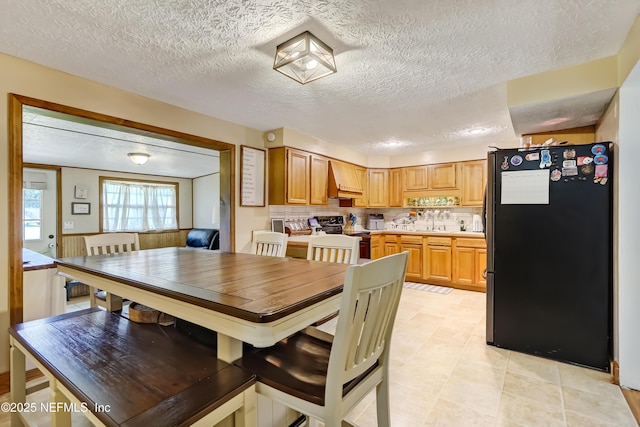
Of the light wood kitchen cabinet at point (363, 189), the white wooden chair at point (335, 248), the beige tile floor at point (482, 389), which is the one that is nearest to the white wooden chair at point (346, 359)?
the beige tile floor at point (482, 389)

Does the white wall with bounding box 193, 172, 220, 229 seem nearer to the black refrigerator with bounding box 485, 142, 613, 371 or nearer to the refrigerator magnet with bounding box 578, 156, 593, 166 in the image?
the black refrigerator with bounding box 485, 142, 613, 371

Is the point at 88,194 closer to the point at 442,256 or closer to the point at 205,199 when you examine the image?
the point at 205,199

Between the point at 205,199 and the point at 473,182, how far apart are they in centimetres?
573

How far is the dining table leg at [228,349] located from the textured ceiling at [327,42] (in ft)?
5.33

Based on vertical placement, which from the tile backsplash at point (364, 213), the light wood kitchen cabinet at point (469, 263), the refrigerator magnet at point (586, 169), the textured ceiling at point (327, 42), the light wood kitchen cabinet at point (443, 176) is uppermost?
the textured ceiling at point (327, 42)

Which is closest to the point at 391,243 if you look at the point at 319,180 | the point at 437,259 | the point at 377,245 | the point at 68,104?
the point at 377,245

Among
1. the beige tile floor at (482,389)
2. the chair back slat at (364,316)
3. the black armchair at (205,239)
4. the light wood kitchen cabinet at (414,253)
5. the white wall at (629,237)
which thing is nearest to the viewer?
the chair back slat at (364,316)

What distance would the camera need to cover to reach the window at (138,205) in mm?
6047

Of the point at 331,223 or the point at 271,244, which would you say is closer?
the point at 271,244

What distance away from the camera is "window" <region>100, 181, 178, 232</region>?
6.05 metres

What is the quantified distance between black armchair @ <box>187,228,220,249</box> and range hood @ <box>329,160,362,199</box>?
8.98ft

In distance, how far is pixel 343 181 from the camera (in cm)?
466

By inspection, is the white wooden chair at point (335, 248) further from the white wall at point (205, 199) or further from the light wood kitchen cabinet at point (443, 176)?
the white wall at point (205, 199)

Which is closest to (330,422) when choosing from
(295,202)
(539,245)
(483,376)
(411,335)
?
Answer: (483,376)
